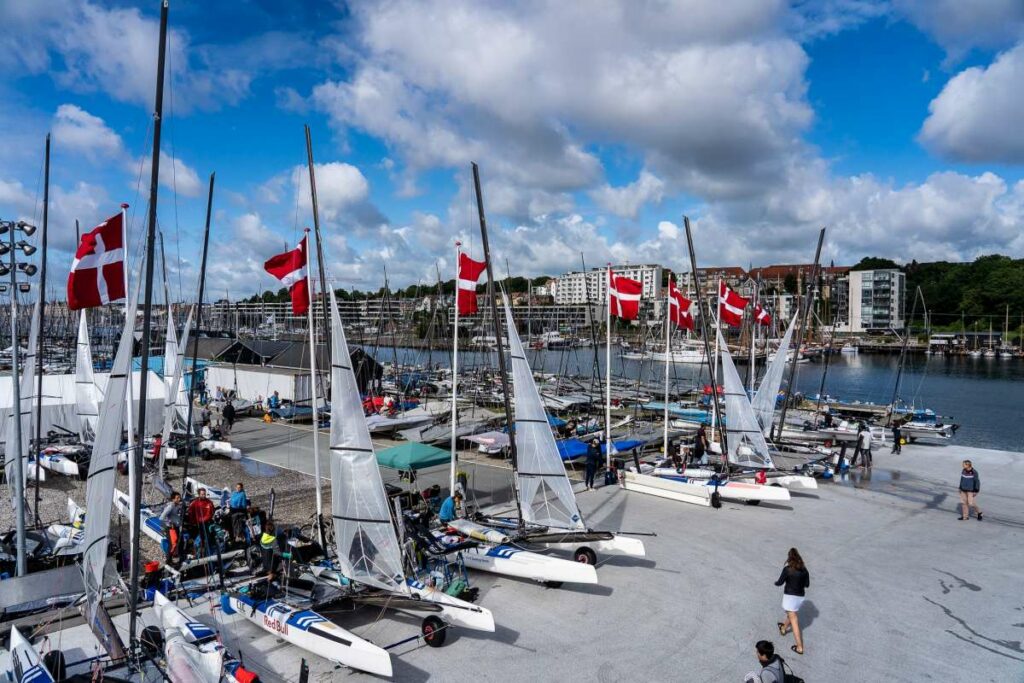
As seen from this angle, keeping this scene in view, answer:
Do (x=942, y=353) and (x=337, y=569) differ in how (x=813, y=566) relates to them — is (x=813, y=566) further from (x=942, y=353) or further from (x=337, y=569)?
(x=942, y=353)

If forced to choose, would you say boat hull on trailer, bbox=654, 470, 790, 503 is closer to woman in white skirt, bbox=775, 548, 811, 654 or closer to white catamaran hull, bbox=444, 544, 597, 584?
white catamaran hull, bbox=444, 544, 597, 584

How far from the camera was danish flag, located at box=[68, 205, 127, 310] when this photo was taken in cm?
952

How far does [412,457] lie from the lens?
16.7m

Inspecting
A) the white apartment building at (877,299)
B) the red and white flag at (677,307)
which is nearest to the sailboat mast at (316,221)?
the red and white flag at (677,307)

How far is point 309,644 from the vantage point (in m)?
8.86

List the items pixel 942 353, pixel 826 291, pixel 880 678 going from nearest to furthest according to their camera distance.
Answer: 1. pixel 880 678
2. pixel 942 353
3. pixel 826 291

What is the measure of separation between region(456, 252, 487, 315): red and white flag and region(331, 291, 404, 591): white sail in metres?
4.84

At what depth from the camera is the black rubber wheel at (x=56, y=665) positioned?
777 centimetres

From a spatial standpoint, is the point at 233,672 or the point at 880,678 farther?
the point at 880,678

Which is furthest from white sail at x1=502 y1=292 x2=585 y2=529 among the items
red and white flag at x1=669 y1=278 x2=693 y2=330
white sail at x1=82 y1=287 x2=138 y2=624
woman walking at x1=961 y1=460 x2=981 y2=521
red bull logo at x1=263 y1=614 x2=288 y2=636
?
woman walking at x1=961 y1=460 x2=981 y2=521

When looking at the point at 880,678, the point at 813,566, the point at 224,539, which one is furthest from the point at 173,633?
the point at 813,566

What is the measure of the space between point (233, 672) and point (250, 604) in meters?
2.09

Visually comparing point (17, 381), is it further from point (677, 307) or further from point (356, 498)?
point (677, 307)

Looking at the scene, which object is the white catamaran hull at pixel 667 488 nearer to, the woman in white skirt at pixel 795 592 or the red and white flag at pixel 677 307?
the red and white flag at pixel 677 307
